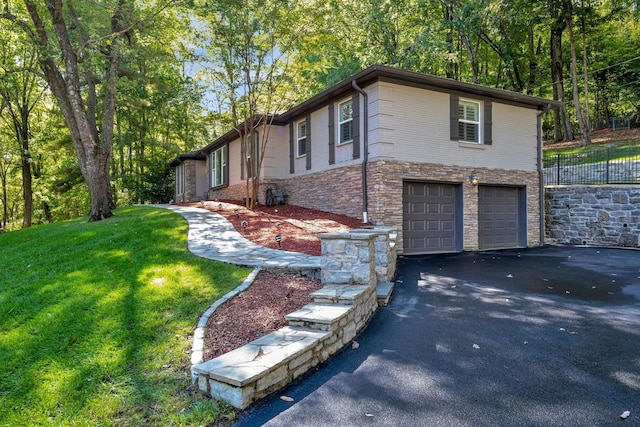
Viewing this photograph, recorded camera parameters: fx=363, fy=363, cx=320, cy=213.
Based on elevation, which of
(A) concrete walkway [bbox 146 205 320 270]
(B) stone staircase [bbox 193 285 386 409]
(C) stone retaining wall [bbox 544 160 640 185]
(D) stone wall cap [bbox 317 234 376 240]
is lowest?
(B) stone staircase [bbox 193 285 386 409]

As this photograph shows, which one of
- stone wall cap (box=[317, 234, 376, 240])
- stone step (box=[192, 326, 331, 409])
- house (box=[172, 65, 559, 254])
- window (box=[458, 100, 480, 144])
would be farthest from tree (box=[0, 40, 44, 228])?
stone step (box=[192, 326, 331, 409])

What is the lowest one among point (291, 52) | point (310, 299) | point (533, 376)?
point (533, 376)

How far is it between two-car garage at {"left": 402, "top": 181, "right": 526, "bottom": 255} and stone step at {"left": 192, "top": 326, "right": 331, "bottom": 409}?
22.4 ft

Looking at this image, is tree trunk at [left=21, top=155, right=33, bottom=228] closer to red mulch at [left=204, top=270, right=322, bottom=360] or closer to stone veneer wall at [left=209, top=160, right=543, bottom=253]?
stone veneer wall at [left=209, top=160, right=543, bottom=253]

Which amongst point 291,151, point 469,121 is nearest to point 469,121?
point 469,121

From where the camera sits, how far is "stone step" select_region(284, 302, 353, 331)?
3337 millimetres

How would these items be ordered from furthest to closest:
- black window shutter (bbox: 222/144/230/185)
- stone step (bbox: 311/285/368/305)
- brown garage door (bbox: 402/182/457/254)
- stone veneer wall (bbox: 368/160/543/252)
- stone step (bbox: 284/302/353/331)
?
black window shutter (bbox: 222/144/230/185)
brown garage door (bbox: 402/182/457/254)
stone veneer wall (bbox: 368/160/543/252)
stone step (bbox: 311/285/368/305)
stone step (bbox: 284/302/353/331)

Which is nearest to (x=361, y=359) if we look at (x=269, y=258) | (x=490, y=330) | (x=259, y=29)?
(x=490, y=330)

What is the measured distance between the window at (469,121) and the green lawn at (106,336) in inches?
314

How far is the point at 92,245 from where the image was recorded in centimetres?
714

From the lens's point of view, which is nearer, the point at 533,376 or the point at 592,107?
the point at 533,376

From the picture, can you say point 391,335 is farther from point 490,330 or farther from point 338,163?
point 338,163

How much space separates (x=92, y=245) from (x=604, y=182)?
49.6ft

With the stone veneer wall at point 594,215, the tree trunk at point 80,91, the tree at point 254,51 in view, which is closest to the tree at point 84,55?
the tree trunk at point 80,91
